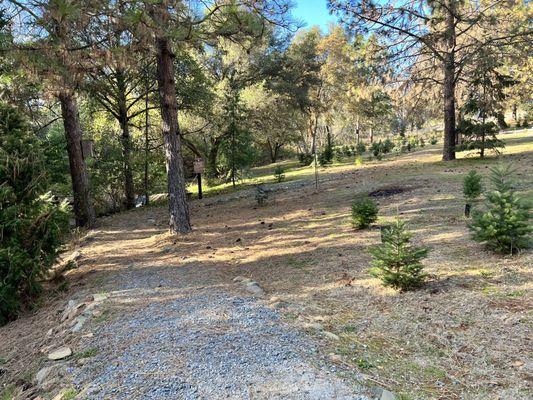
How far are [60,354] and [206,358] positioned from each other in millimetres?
1332

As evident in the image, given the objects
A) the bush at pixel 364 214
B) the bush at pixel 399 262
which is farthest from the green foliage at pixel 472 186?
the bush at pixel 399 262

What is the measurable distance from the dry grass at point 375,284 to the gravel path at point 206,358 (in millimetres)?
313

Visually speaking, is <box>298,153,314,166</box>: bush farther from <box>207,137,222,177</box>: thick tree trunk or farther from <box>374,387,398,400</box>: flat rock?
<box>374,387,398,400</box>: flat rock

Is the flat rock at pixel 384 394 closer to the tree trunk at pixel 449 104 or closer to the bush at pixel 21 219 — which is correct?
the bush at pixel 21 219

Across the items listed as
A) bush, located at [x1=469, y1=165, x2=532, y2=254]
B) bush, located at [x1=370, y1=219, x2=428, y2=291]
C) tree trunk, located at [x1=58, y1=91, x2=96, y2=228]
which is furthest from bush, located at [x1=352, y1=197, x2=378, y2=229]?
tree trunk, located at [x1=58, y1=91, x2=96, y2=228]

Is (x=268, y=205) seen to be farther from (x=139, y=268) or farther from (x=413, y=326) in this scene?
(x=413, y=326)

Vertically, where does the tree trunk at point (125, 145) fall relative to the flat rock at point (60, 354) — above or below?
above

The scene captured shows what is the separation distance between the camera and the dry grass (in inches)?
108

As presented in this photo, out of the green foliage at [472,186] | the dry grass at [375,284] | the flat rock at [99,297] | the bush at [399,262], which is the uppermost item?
the green foliage at [472,186]

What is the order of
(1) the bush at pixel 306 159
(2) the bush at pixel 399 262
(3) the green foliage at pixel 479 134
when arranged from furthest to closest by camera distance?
(1) the bush at pixel 306 159 < (3) the green foliage at pixel 479 134 < (2) the bush at pixel 399 262

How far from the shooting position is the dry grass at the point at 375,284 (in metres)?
2.74

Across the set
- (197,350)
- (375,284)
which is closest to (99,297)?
(197,350)

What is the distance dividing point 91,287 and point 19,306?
853mm

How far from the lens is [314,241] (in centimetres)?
653
